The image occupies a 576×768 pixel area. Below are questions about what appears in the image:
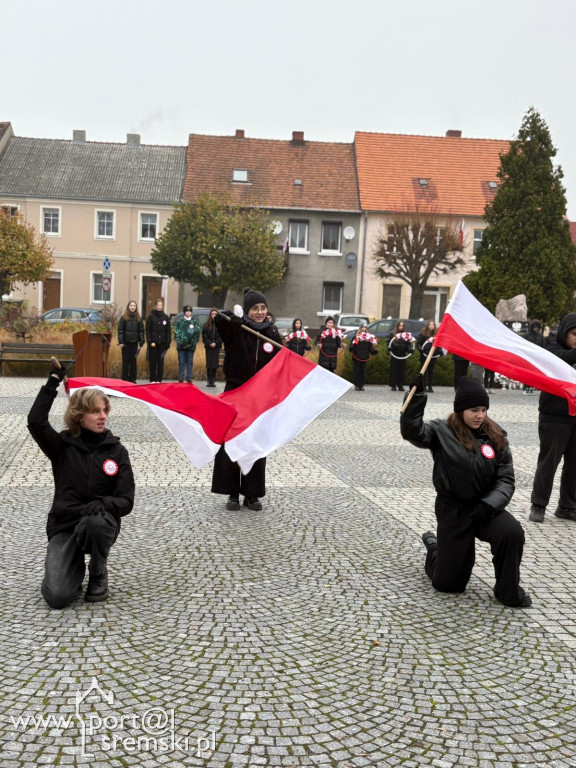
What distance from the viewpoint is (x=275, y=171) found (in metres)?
47.4

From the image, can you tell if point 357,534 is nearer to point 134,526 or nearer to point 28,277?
point 134,526

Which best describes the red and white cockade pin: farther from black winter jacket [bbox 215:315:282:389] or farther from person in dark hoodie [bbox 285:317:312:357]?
person in dark hoodie [bbox 285:317:312:357]

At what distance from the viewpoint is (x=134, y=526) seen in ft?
21.3

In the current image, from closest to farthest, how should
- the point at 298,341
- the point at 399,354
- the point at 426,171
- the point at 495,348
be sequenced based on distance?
1. the point at 495,348
2. the point at 298,341
3. the point at 399,354
4. the point at 426,171

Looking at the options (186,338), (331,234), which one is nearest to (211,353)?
(186,338)

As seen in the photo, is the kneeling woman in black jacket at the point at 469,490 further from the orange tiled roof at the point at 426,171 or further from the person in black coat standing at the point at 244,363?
the orange tiled roof at the point at 426,171

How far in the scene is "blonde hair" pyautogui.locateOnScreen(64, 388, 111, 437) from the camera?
471 cm

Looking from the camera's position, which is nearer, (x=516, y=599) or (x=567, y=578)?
(x=516, y=599)

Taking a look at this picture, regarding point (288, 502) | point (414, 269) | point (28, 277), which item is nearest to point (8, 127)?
point (28, 277)

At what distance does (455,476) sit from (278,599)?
133cm

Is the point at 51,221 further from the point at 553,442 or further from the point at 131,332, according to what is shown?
the point at 553,442

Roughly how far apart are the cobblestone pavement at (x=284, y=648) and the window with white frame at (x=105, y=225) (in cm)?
4071

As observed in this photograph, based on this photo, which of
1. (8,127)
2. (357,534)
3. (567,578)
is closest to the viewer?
(567,578)

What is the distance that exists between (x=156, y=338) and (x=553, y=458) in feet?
42.0
